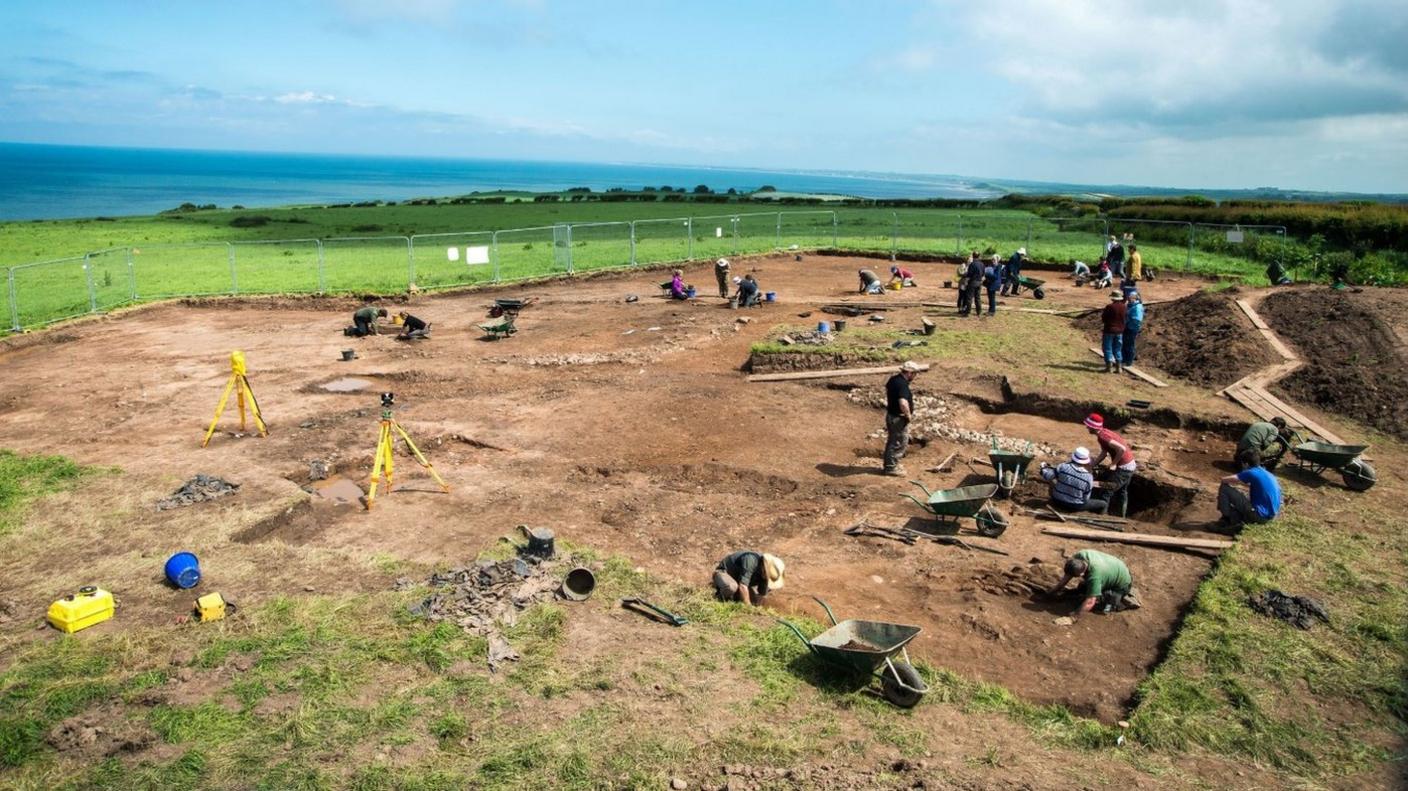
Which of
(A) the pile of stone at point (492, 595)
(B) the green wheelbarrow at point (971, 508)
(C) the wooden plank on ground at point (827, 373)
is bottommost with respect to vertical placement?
(A) the pile of stone at point (492, 595)

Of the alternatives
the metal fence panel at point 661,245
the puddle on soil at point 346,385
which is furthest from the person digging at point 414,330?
the metal fence panel at point 661,245

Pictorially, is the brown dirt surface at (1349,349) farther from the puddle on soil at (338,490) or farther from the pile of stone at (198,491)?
the pile of stone at (198,491)

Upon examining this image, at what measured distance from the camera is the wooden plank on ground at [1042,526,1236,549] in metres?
10.7

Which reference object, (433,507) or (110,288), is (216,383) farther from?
(110,288)

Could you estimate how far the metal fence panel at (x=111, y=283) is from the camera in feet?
87.7

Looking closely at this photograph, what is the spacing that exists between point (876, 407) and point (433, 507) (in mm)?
8791

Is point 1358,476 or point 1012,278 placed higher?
point 1012,278

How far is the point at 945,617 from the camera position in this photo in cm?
939

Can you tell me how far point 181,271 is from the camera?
3403 centimetres

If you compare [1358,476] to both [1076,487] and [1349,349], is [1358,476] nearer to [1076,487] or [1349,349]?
[1076,487]

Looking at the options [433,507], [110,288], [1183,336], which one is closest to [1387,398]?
[1183,336]

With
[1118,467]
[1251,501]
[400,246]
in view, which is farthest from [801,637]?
[400,246]

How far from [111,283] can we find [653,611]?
96.1 ft

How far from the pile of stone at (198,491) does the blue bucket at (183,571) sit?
8.10 ft
